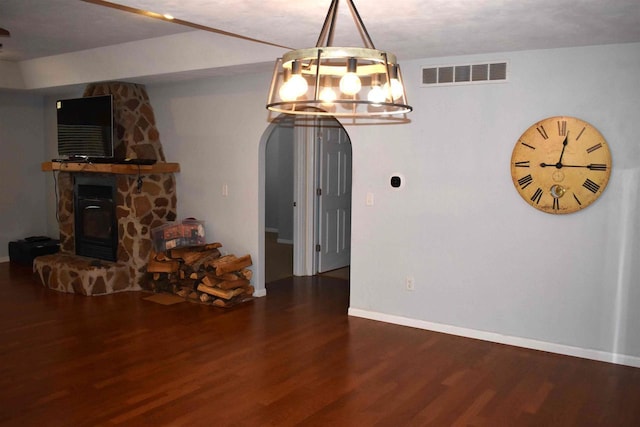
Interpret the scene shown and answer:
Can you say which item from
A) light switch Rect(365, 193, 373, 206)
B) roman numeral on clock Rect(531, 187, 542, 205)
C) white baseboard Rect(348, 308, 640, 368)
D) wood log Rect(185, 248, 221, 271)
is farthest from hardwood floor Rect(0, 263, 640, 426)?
roman numeral on clock Rect(531, 187, 542, 205)

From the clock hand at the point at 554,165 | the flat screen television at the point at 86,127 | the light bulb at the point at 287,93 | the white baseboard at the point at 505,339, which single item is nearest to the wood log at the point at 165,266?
the flat screen television at the point at 86,127

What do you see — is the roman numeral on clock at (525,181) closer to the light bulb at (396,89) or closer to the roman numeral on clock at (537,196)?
the roman numeral on clock at (537,196)

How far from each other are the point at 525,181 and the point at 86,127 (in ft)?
15.6

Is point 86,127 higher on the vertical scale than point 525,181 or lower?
higher

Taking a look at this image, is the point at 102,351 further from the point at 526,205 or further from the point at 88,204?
the point at 526,205

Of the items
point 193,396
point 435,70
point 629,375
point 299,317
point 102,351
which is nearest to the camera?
point 193,396

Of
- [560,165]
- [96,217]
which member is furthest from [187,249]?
[560,165]

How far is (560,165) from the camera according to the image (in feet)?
14.1

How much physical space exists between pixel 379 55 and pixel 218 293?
397 cm

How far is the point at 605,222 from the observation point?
4.21 metres

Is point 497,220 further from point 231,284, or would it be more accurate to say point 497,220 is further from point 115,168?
point 115,168

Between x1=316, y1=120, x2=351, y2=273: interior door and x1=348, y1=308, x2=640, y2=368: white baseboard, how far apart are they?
196 centimetres

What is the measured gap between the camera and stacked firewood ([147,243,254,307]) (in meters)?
5.73

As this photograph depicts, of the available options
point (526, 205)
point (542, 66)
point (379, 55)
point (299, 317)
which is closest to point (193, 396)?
point (299, 317)
